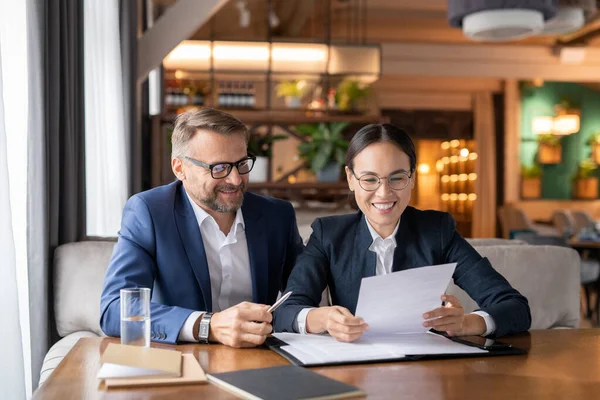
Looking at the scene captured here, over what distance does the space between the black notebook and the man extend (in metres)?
0.52

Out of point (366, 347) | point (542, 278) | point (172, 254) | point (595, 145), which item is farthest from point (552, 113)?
point (366, 347)

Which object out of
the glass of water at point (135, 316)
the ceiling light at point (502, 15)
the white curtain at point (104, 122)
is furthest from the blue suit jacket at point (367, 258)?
the ceiling light at point (502, 15)

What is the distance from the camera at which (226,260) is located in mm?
2404

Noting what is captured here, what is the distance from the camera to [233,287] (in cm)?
242

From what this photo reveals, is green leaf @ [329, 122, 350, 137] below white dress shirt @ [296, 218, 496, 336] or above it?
above

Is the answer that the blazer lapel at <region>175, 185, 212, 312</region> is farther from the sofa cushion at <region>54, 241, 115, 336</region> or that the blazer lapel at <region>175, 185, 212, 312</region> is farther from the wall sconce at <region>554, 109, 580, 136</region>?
the wall sconce at <region>554, 109, 580, 136</region>

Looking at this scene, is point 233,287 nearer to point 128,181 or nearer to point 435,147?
point 128,181

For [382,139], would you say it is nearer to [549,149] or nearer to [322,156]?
[322,156]

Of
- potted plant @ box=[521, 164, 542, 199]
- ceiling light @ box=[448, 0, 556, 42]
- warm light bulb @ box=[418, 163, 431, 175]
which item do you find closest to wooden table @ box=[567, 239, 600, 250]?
ceiling light @ box=[448, 0, 556, 42]

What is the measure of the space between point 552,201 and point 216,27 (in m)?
7.03

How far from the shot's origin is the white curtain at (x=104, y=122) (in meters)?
4.19

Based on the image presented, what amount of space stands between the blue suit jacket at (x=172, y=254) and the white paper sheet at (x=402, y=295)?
1.80 feet

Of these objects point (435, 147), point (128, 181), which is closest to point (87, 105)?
point (128, 181)

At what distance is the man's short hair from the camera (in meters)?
2.23
